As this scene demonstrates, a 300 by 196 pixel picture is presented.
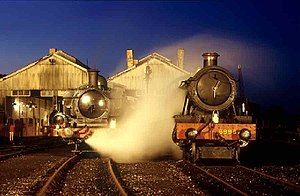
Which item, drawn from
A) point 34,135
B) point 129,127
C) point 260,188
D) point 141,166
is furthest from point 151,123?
point 34,135

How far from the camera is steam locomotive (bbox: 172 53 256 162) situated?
1405cm

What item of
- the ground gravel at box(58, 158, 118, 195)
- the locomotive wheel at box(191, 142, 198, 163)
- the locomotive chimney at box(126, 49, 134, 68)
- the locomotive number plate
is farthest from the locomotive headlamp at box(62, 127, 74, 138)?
the locomotive chimney at box(126, 49, 134, 68)

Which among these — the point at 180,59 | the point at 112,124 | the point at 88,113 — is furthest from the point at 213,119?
the point at 180,59

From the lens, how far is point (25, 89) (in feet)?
145

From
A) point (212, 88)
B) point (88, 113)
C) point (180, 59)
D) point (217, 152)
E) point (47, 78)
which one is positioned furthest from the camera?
point (180, 59)

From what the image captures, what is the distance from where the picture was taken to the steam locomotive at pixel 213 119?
14.0 meters

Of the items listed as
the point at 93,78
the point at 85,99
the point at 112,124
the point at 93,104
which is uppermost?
the point at 93,78

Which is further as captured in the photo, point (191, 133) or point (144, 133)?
point (144, 133)

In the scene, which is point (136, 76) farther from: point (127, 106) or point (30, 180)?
point (30, 180)

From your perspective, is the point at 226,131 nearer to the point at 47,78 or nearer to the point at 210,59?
the point at 210,59

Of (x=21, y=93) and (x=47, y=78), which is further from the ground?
(x=47, y=78)

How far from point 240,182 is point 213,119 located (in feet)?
11.1

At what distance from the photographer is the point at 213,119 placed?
14164 millimetres

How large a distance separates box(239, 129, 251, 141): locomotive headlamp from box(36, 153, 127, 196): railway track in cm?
369
